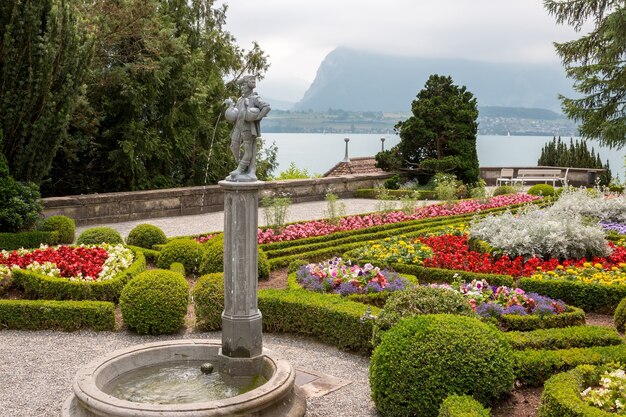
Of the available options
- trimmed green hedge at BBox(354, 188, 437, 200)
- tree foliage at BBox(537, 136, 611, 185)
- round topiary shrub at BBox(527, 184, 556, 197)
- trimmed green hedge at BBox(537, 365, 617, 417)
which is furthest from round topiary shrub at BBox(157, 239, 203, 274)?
tree foliage at BBox(537, 136, 611, 185)

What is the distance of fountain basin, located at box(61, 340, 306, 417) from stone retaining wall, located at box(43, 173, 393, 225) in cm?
924

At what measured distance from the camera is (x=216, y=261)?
370 inches

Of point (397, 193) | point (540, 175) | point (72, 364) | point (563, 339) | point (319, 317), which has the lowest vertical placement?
point (72, 364)

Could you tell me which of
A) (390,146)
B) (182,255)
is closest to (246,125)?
(182,255)

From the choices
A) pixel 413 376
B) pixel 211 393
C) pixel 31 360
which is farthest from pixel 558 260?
pixel 31 360

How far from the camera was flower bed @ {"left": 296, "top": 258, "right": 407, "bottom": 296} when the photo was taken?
26.5 feet

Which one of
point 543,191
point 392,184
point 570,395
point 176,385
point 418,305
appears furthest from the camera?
point 392,184

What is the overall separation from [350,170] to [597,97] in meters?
9.41

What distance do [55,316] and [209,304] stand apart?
178cm

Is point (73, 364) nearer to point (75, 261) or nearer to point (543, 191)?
point (75, 261)

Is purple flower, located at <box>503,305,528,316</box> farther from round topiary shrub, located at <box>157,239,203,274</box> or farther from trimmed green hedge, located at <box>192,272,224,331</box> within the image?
round topiary shrub, located at <box>157,239,203,274</box>

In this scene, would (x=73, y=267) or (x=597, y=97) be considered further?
(x=597, y=97)

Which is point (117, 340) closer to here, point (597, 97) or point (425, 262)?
point (425, 262)

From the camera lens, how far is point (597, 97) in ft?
80.5
